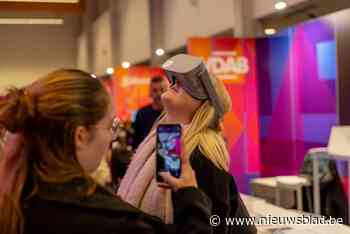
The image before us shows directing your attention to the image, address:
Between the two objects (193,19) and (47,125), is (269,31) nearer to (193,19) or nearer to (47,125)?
(193,19)

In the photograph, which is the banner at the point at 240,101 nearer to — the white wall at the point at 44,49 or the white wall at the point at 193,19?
the white wall at the point at 193,19

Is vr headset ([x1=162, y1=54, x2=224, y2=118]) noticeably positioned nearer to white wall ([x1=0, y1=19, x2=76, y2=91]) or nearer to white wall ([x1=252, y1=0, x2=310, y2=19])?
white wall ([x1=252, y1=0, x2=310, y2=19])

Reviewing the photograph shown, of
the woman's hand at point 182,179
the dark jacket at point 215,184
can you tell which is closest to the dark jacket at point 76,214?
the woman's hand at point 182,179

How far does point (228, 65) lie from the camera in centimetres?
561

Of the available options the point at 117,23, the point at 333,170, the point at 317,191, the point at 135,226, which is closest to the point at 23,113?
the point at 135,226

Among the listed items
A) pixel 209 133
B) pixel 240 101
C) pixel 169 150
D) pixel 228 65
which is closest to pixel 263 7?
pixel 228 65

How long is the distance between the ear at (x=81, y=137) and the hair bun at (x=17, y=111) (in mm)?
86

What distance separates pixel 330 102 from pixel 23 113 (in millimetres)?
4918

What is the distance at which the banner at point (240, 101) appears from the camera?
5.58m

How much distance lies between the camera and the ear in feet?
3.23

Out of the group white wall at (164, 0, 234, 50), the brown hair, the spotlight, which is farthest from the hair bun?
white wall at (164, 0, 234, 50)

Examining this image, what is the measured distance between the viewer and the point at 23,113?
3.20 feet

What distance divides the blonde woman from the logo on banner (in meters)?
3.85

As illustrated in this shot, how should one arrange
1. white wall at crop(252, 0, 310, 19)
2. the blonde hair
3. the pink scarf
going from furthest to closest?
white wall at crop(252, 0, 310, 19)
the blonde hair
the pink scarf
